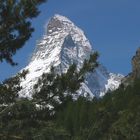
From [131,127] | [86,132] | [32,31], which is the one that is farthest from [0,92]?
[86,132]

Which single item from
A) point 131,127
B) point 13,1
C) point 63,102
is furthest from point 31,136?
point 131,127

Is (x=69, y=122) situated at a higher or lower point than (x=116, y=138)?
higher

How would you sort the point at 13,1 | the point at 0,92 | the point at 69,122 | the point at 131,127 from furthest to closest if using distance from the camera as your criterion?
the point at 69,122, the point at 131,127, the point at 0,92, the point at 13,1

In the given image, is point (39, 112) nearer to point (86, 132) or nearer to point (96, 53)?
point (96, 53)

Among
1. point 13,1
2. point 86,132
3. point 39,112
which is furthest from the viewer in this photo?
point 86,132

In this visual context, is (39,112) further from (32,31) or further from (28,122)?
(32,31)

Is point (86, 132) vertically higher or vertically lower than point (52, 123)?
higher

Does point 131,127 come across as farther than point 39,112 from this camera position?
Yes

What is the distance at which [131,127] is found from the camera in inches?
4336

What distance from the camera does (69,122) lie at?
152375 mm

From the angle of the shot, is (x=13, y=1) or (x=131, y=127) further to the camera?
(x=131, y=127)

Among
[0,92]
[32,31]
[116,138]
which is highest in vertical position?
[116,138]

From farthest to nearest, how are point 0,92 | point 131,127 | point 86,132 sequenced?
point 86,132, point 131,127, point 0,92

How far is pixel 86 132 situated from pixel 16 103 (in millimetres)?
111036
